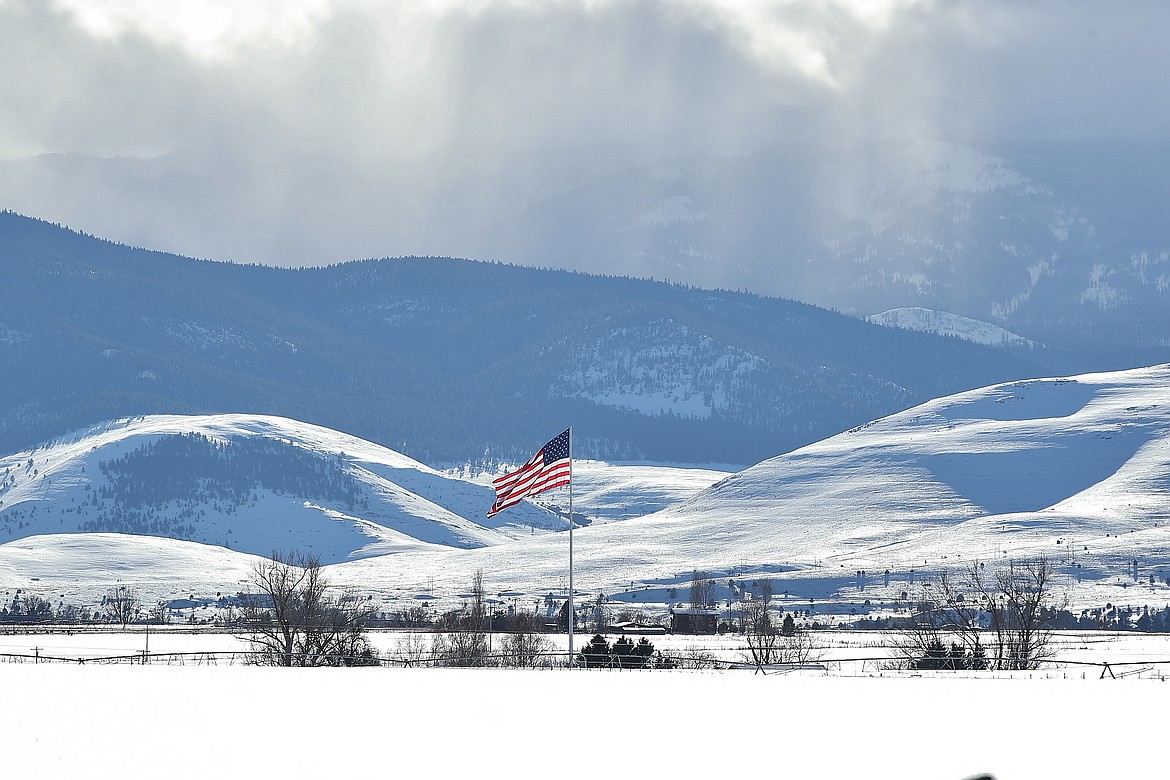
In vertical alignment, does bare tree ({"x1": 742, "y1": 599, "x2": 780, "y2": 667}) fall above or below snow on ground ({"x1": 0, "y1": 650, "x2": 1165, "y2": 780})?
above

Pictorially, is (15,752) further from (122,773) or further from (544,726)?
(544,726)

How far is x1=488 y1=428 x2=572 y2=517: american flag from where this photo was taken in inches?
3167

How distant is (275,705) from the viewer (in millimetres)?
62688

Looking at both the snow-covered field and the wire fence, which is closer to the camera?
the snow-covered field

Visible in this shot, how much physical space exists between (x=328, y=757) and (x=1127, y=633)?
148104mm

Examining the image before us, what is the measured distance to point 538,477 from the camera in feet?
267

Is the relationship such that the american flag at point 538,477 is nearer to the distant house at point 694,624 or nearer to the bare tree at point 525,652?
the bare tree at point 525,652

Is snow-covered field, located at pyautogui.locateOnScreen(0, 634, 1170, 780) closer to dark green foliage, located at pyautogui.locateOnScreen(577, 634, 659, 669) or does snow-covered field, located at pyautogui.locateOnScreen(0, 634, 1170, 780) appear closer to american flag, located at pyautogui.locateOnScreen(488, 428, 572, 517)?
american flag, located at pyautogui.locateOnScreen(488, 428, 572, 517)

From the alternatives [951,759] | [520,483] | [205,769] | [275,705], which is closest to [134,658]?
[520,483]

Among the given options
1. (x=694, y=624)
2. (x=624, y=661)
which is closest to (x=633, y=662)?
(x=624, y=661)

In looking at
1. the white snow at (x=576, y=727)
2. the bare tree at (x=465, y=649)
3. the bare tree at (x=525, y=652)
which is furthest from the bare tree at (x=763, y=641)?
the white snow at (x=576, y=727)

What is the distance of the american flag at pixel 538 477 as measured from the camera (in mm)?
80438

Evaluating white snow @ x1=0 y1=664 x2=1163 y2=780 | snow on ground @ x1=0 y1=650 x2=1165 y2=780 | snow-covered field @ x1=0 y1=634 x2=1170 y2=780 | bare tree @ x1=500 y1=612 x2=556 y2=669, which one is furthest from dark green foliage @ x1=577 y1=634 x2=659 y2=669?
snow on ground @ x1=0 y1=650 x2=1165 y2=780

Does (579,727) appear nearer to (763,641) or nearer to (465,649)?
(465,649)
